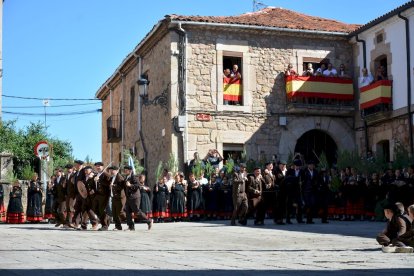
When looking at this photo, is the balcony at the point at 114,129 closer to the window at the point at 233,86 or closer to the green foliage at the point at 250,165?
the window at the point at 233,86

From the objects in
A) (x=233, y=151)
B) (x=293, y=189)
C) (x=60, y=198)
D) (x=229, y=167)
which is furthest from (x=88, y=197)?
(x=233, y=151)

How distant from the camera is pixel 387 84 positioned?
85.7ft

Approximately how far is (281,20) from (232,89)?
12.0 ft

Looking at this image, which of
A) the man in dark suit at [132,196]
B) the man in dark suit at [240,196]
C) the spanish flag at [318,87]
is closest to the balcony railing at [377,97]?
the spanish flag at [318,87]

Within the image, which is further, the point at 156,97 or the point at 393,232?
the point at 156,97

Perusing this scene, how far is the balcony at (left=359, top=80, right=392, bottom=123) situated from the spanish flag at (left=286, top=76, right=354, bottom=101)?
2.69ft

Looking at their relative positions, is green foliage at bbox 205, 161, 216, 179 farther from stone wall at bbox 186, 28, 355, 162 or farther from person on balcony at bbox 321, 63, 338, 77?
person on balcony at bbox 321, 63, 338, 77

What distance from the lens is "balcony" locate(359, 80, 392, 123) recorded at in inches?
1029

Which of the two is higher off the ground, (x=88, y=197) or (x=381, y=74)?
(x=381, y=74)

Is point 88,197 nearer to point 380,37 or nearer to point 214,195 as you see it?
point 214,195

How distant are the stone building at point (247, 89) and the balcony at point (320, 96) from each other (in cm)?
4

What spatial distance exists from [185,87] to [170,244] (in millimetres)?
13836

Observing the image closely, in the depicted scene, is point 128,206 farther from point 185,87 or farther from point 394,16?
point 394,16

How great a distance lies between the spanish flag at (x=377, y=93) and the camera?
85.7ft
